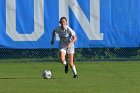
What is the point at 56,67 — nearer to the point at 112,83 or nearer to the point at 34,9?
the point at 34,9

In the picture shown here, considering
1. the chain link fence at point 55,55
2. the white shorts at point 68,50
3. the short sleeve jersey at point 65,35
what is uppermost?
the short sleeve jersey at point 65,35

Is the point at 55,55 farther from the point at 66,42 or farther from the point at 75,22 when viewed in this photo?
the point at 66,42

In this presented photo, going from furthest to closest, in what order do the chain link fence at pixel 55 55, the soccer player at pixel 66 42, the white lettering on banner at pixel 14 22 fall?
the chain link fence at pixel 55 55, the white lettering on banner at pixel 14 22, the soccer player at pixel 66 42

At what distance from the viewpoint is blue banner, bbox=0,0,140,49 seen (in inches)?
923

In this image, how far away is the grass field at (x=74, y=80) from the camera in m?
13.8

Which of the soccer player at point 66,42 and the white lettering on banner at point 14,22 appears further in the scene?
the white lettering on banner at point 14,22

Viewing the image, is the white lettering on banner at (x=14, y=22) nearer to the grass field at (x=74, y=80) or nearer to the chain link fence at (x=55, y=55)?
the chain link fence at (x=55, y=55)

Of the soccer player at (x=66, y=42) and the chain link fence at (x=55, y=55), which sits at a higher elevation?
the soccer player at (x=66, y=42)

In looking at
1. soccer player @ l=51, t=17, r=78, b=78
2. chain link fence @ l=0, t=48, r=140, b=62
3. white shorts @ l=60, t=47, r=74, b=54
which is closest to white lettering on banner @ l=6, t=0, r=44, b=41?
chain link fence @ l=0, t=48, r=140, b=62

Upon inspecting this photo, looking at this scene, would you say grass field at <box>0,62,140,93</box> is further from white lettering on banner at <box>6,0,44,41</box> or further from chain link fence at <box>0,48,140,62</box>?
white lettering on banner at <box>6,0,44,41</box>

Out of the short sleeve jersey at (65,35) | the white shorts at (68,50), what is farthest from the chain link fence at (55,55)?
the white shorts at (68,50)

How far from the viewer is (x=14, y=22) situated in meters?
23.5

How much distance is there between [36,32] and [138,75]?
6.98 meters

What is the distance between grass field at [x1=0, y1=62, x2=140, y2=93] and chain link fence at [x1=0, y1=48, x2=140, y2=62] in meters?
0.92
